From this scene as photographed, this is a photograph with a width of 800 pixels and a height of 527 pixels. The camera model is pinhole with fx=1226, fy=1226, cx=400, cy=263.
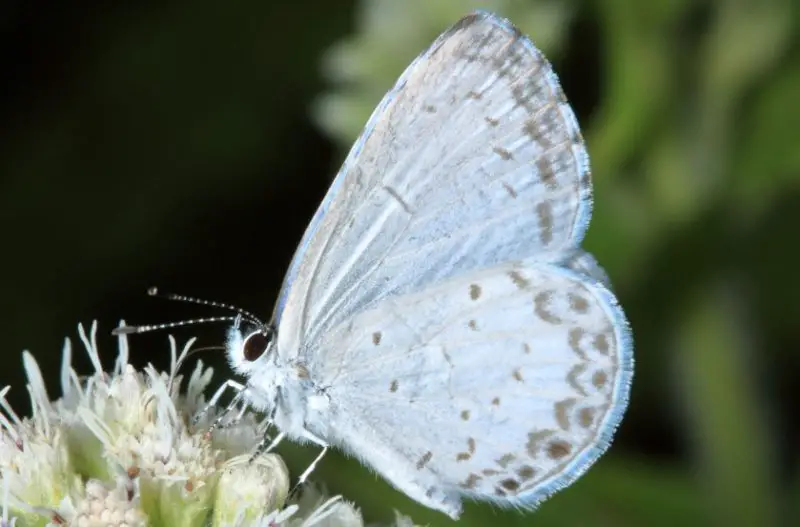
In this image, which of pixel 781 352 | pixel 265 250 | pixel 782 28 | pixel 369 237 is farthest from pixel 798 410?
pixel 369 237

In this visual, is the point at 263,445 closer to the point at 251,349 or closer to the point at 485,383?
the point at 251,349

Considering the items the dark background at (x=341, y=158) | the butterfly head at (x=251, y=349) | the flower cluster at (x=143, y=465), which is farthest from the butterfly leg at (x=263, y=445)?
the dark background at (x=341, y=158)

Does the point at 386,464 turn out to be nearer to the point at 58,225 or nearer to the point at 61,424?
the point at 61,424

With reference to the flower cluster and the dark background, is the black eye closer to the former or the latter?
the flower cluster

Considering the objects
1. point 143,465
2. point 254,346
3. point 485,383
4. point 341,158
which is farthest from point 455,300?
point 341,158

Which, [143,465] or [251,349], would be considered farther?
[251,349]

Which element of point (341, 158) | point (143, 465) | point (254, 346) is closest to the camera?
point (143, 465)
